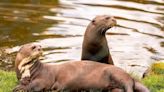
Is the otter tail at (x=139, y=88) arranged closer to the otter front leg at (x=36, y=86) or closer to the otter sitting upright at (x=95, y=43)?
the otter front leg at (x=36, y=86)

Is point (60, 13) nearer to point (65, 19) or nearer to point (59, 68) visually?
point (65, 19)

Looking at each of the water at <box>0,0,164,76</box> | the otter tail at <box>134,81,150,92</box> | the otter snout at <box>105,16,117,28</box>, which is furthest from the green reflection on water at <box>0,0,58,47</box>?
the otter tail at <box>134,81,150,92</box>

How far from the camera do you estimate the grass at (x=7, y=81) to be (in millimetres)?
10133

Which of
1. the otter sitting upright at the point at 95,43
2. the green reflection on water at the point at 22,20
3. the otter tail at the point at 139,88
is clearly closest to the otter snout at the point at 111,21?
the otter sitting upright at the point at 95,43

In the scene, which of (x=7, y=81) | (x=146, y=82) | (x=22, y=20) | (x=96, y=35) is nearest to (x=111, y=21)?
(x=96, y=35)

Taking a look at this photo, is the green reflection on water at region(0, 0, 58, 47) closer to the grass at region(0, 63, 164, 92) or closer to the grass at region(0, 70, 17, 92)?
the grass at region(0, 70, 17, 92)

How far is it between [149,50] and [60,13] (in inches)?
240

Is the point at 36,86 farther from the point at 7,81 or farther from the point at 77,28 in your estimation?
the point at 77,28

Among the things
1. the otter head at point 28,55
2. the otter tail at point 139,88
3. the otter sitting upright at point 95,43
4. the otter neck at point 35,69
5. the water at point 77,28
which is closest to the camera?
the otter tail at point 139,88

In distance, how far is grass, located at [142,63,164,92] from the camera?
1057 centimetres

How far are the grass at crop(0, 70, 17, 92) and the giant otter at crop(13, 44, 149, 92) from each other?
16.1 inches

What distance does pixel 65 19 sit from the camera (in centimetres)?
2156

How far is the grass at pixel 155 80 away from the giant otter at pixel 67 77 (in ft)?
2.93

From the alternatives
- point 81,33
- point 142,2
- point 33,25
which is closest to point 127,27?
point 81,33
